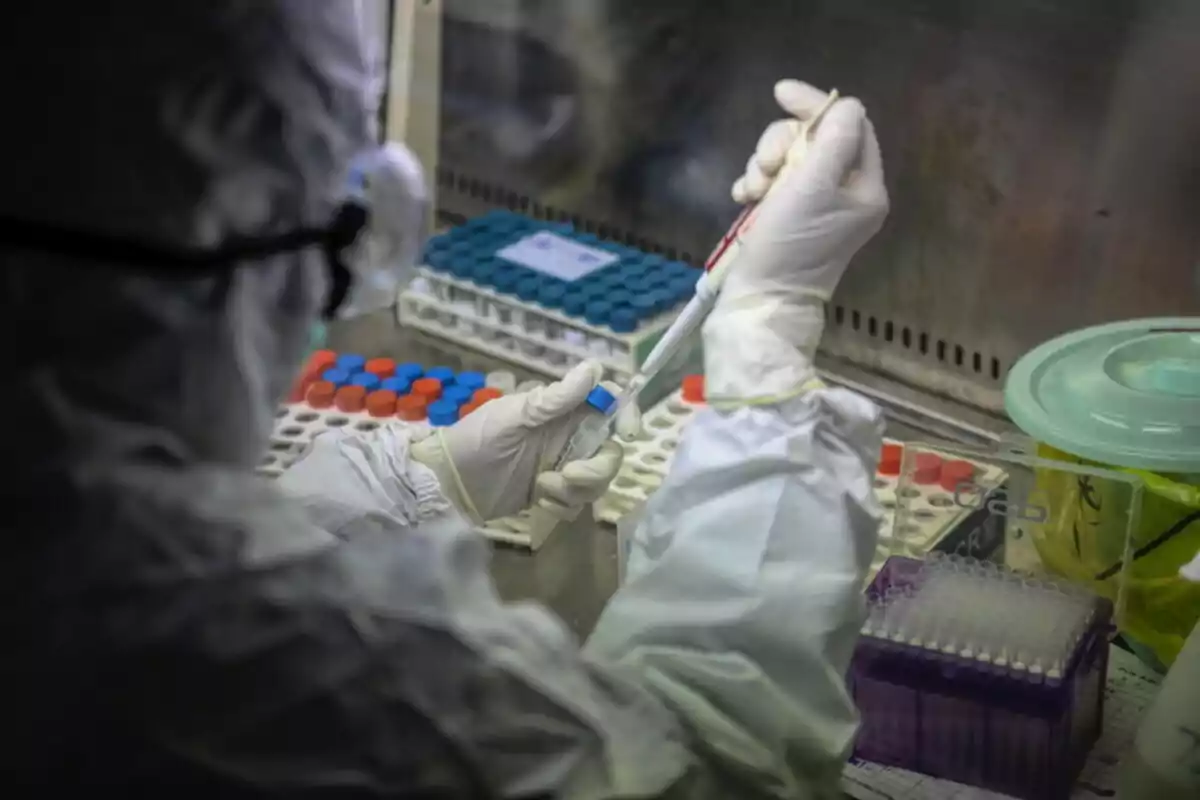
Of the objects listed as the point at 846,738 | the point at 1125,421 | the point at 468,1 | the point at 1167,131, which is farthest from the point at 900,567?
the point at 468,1

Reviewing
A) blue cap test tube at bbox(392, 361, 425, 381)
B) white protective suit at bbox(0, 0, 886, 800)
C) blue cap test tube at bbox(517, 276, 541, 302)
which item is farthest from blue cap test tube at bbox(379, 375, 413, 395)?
white protective suit at bbox(0, 0, 886, 800)

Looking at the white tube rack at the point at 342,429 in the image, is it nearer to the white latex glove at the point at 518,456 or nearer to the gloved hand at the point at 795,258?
the white latex glove at the point at 518,456

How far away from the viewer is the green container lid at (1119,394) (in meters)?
0.88

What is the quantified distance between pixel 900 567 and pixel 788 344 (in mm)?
189

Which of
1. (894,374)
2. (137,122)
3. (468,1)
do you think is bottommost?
(894,374)

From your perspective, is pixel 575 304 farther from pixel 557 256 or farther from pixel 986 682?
pixel 986 682

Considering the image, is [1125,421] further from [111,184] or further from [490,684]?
[111,184]

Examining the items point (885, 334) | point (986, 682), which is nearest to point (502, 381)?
point (885, 334)

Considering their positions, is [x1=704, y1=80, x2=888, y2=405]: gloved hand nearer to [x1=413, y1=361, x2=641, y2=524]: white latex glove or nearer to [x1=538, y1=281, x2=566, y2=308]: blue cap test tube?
[x1=413, y1=361, x2=641, y2=524]: white latex glove

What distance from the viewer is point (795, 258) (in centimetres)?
84

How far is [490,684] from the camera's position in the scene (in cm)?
53

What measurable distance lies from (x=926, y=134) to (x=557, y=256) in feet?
1.25

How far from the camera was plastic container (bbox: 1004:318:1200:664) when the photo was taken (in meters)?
0.89

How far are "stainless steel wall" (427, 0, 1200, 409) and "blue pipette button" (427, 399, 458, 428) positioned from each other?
327 millimetres
